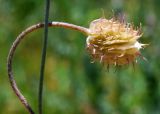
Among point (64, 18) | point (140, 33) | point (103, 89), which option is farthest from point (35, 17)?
point (140, 33)

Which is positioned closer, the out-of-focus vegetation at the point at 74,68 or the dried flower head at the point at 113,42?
the dried flower head at the point at 113,42

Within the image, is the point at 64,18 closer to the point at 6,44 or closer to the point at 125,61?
the point at 6,44

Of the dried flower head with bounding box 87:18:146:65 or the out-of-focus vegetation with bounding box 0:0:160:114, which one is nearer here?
the dried flower head with bounding box 87:18:146:65

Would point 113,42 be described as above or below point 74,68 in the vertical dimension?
above
